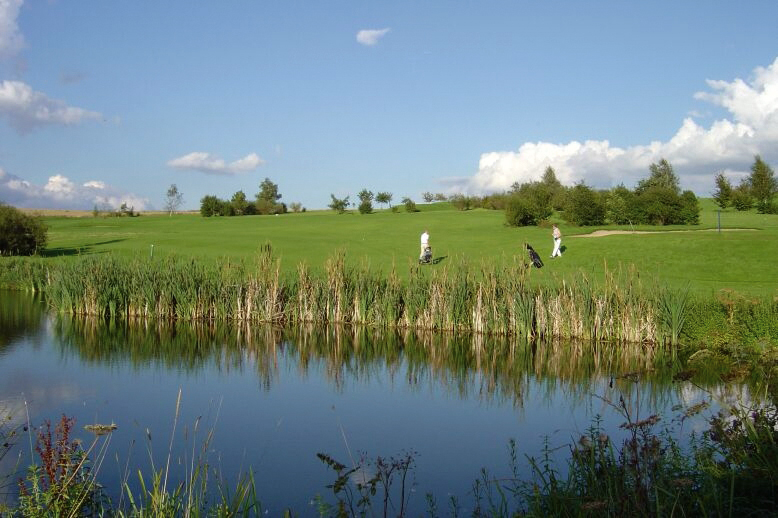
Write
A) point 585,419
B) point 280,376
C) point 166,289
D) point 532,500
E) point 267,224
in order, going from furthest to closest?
point 267,224
point 166,289
point 280,376
point 585,419
point 532,500

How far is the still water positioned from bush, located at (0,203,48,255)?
839 inches

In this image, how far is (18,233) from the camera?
137ft

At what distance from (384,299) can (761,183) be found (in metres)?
58.2

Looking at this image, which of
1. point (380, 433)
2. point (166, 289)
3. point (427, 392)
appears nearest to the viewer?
point (380, 433)

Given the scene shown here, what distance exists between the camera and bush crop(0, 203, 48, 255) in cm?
4103

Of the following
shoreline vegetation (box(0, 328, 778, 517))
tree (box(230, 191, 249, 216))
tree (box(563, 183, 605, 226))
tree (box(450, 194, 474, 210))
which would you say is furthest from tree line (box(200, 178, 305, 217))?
shoreline vegetation (box(0, 328, 778, 517))

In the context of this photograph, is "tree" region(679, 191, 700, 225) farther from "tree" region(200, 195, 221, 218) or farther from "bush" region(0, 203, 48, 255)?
"tree" region(200, 195, 221, 218)

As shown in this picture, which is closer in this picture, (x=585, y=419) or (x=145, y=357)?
(x=585, y=419)

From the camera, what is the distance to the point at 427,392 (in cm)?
1461

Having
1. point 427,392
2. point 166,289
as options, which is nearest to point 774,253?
point 427,392

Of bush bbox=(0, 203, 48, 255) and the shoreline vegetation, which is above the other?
bush bbox=(0, 203, 48, 255)

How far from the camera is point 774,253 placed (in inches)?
1134

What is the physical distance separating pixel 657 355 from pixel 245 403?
980 cm

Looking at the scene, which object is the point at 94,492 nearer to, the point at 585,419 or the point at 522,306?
the point at 585,419
